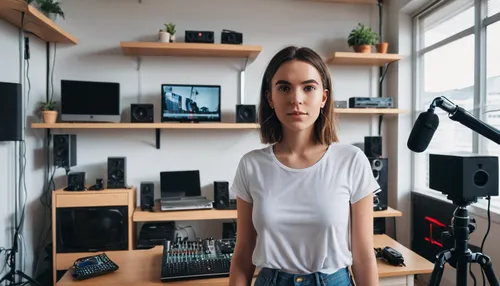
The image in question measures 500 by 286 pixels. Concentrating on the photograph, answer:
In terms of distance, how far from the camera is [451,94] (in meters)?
2.62

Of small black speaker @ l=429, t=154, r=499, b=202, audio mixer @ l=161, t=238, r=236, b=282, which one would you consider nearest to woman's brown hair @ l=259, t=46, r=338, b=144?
small black speaker @ l=429, t=154, r=499, b=202

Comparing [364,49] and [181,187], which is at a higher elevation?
[364,49]

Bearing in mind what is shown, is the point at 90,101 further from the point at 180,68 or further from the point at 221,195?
the point at 221,195

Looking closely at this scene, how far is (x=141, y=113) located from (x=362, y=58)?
2.01m

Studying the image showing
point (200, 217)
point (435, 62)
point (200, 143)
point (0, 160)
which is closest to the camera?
point (0, 160)

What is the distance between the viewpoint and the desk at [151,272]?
143 centimetres

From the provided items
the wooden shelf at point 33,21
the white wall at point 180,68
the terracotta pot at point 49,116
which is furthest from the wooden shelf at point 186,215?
the wooden shelf at point 33,21

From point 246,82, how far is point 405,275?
2.10 meters

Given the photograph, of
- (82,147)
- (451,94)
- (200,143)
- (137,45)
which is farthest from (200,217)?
(451,94)

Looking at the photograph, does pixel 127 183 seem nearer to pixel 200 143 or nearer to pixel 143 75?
pixel 200 143

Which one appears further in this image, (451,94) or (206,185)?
(206,185)

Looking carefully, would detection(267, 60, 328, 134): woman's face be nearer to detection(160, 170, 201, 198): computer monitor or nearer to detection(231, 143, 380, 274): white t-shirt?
detection(231, 143, 380, 274): white t-shirt

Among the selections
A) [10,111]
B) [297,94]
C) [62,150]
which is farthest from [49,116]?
[297,94]

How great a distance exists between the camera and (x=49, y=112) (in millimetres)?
2621
